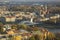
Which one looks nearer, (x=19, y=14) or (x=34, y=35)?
(x=34, y=35)

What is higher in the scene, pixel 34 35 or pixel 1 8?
pixel 1 8

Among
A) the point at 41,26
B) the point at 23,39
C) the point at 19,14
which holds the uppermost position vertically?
the point at 19,14

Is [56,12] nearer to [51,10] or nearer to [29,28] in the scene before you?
[51,10]

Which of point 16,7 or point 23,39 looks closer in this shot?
point 23,39

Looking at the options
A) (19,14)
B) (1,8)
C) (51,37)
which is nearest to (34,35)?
(51,37)

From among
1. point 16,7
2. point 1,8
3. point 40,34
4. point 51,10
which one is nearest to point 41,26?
point 40,34

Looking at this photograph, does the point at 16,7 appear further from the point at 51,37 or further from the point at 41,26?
the point at 51,37
